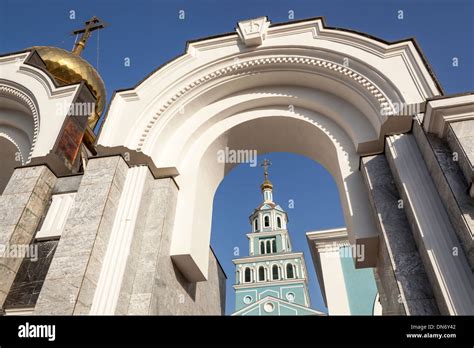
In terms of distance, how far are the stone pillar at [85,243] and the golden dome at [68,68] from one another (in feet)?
32.3

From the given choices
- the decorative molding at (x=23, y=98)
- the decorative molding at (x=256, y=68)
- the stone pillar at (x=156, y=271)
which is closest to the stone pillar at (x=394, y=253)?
the decorative molding at (x=256, y=68)

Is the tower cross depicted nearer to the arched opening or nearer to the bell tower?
the bell tower

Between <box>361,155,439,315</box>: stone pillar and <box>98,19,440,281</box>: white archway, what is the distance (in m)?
0.46

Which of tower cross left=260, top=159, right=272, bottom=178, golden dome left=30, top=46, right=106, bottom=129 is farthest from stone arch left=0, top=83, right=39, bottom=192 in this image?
tower cross left=260, top=159, right=272, bottom=178

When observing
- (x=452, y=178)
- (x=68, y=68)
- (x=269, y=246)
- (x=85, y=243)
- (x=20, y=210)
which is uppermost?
(x=269, y=246)

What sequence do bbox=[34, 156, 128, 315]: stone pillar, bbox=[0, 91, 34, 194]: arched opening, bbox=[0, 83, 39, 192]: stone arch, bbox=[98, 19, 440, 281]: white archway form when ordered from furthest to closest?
1. bbox=[0, 91, 34, 194]: arched opening
2. bbox=[0, 83, 39, 192]: stone arch
3. bbox=[98, 19, 440, 281]: white archway
4. bbox=[34, 156, 128, 315]: stone pillar

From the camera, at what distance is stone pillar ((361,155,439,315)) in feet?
14.4

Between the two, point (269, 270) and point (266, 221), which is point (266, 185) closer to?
point (266, 221)

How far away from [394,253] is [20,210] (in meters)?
5.98

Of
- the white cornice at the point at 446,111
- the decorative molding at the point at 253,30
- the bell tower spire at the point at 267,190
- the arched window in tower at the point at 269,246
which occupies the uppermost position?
the bell tower spire at the point at 267,190

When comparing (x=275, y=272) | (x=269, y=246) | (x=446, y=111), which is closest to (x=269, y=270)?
(x=275, y=272)

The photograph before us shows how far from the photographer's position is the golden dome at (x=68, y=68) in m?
15.3

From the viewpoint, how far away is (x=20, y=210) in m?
5.91

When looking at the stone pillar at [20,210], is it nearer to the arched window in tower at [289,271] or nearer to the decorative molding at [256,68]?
the decorative molding at [256,68]
